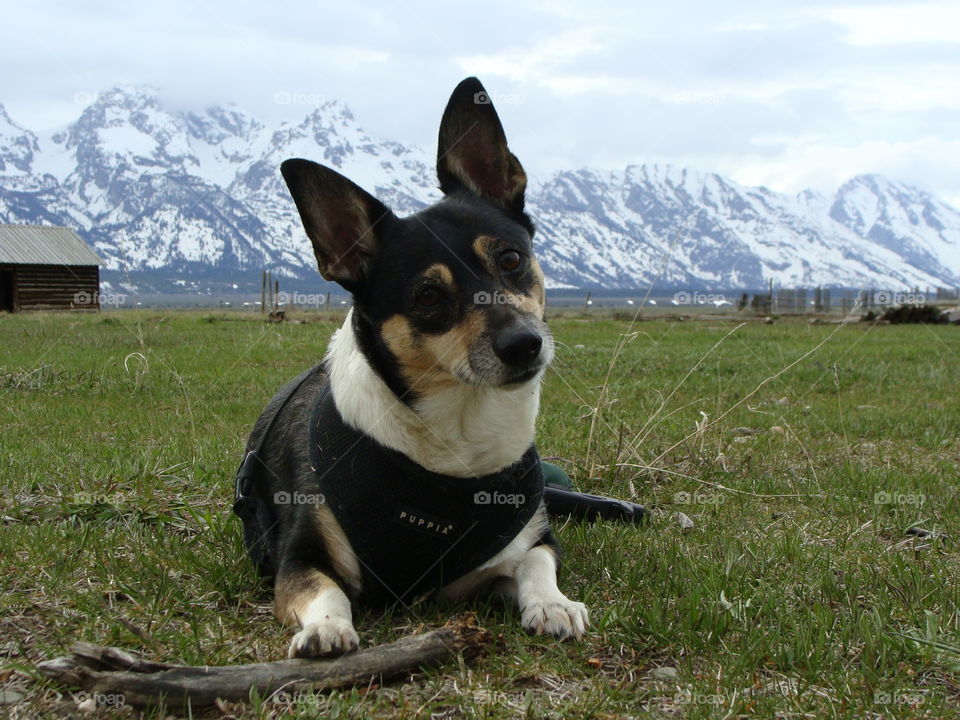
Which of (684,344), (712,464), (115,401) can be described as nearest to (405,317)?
(712,464)

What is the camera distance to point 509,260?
12.1ft

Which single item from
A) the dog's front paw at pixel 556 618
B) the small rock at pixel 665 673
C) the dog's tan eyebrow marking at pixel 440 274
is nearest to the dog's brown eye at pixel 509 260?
the dog's tan eyebrow marking at pixel 440 274

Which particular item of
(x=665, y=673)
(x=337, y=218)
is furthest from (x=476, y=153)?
(x=665, y=673)

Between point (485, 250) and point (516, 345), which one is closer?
point (516, 345)

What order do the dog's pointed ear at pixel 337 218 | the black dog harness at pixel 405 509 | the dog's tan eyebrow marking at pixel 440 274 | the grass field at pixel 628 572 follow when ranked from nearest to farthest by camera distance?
1. the grass field at pixel 628 572
2. the black dog harness at pixel 405 509
3. the dog's tan eyebrow marking at pixel 440 274
4. the dog's pointed ear at pixel 337 218

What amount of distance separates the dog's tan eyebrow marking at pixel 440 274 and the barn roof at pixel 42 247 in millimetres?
47132

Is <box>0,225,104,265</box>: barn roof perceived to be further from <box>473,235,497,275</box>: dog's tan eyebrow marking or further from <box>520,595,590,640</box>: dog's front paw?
<box>520,595,590,640</box>: dog's front paw

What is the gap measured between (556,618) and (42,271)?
48989 mm

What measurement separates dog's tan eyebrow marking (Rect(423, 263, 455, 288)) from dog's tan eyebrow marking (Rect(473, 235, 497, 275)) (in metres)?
0.16

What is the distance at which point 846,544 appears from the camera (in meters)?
4.57

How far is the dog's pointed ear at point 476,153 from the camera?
382cm

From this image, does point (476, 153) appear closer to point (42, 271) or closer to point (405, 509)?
point (405, 509)

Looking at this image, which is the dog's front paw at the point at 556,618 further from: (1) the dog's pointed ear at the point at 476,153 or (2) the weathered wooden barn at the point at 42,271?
(2) the weathered wooden barn at the point at 42,271

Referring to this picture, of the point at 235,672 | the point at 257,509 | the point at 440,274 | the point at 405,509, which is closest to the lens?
the point at 235,672
